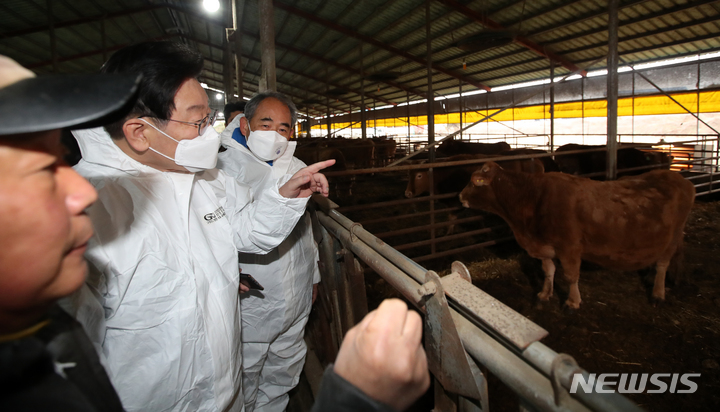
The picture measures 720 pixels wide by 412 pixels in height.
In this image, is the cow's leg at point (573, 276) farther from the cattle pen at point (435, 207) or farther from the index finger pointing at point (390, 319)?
the index finger pointing at point (390, 319)

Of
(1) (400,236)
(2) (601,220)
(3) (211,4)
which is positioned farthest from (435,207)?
(3) (211,4)

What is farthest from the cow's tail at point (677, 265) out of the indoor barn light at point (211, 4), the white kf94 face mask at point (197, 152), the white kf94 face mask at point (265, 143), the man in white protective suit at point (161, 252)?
the indoor barn light at point (211, 4)

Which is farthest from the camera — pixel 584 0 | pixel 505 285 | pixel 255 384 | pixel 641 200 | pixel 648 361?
pixel 584 0

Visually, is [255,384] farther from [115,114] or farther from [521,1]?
[521,1]

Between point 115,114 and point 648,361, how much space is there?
12.7ft

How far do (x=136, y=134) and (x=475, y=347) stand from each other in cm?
Answer: 124

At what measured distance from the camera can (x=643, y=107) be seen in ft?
40.2

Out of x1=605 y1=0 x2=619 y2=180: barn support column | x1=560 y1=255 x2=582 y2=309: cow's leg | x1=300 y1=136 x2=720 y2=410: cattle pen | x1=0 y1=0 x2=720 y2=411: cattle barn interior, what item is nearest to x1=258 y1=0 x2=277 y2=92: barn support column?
x1=0 y1=0 x2=720 y2=411: cattle barn interior

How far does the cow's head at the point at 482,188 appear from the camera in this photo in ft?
13.9

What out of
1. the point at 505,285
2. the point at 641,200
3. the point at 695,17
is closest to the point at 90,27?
the point at 505,285

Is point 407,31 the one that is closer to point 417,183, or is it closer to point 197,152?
point 417,183

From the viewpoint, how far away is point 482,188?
4316 millimetres

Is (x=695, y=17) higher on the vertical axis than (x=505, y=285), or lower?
higher

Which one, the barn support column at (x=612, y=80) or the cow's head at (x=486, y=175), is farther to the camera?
the barn support column at (x=612, y=80)
